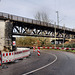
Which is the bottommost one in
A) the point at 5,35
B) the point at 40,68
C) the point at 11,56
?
the point at 40,68

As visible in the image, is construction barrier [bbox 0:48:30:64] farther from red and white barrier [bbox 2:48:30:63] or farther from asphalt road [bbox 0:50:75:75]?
asphalt road [bbox 0:50:75:75]

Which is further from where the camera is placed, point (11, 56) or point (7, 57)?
point (11, 56)

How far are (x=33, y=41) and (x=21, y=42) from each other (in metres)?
5.38

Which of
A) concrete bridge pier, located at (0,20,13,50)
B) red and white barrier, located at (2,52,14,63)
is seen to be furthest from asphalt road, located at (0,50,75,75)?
concrete bridge pier, located at (0,20,13,50)

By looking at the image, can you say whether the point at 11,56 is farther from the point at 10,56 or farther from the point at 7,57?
the point at 7,57

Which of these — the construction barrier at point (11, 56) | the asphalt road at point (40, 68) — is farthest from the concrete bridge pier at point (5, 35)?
the asphalt road at point (40, 68)

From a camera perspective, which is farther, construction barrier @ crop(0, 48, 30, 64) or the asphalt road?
construction barrier @ crop(0, 48, 30, 64)

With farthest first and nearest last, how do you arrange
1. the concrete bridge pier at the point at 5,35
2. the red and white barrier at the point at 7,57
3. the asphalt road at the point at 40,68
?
the concrete bridge pier at the point at 5,35
the red and white barrier at the point at 7,57
the asphalt road at the point at 40,68

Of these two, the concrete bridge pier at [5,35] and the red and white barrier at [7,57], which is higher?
the concrete bridge pier at [5,35]

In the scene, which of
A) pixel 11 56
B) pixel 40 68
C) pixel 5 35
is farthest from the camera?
pixel 5 35

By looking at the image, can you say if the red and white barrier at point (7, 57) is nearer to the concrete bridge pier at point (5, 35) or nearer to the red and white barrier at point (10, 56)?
the red and white barrier at point (10, 56)

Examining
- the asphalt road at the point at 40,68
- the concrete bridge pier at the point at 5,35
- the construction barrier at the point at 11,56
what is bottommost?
the asphalt road at the point at 40,68

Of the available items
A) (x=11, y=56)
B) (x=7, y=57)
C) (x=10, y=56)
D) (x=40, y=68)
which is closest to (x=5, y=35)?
(x=11, y=56)

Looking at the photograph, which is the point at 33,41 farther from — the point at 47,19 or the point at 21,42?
the point at 47,19
